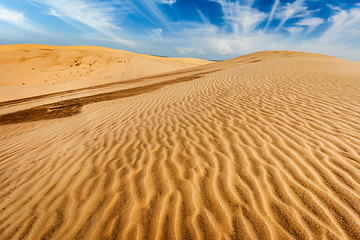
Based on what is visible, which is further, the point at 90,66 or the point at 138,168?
A: the point at 90,66

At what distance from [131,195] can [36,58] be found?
33206mm

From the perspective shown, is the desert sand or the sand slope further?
the sand slope

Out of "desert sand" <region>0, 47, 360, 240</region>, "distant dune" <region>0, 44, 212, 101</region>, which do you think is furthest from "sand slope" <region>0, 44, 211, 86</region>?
"desert sand" <region>0, 47, 360, 240</region>

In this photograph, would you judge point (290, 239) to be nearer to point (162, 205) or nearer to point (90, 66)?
point (162, 205)

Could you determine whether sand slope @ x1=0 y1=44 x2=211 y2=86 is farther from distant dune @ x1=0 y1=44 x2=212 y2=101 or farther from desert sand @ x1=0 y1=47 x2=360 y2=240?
desert sand @ x1=0 y1=47 x2=360 y2=240

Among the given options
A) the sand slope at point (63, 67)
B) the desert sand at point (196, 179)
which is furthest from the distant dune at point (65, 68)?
the desert sand at point (196, 179)

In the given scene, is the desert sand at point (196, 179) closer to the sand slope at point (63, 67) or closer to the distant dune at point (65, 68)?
the distant dune at point (65, 68)

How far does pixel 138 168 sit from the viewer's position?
2.71 m

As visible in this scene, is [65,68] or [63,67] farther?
[63,67]

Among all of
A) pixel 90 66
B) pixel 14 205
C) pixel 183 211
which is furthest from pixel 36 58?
pixel 183 211

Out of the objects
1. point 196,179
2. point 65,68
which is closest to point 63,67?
point 65,68

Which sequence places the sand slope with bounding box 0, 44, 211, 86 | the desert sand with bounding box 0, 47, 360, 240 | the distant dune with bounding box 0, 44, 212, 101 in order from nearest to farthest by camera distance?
1. the desert sand with bounding box 0, 47, 360, 240
2. the distant dune with bounding box 0, 44, 212, 101
3. the sand slope with bounding box 0, 44, 211, 86

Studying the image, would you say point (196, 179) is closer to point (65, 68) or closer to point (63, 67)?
point (65, 68)

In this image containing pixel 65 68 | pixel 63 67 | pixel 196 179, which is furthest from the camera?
pixel 63 67
